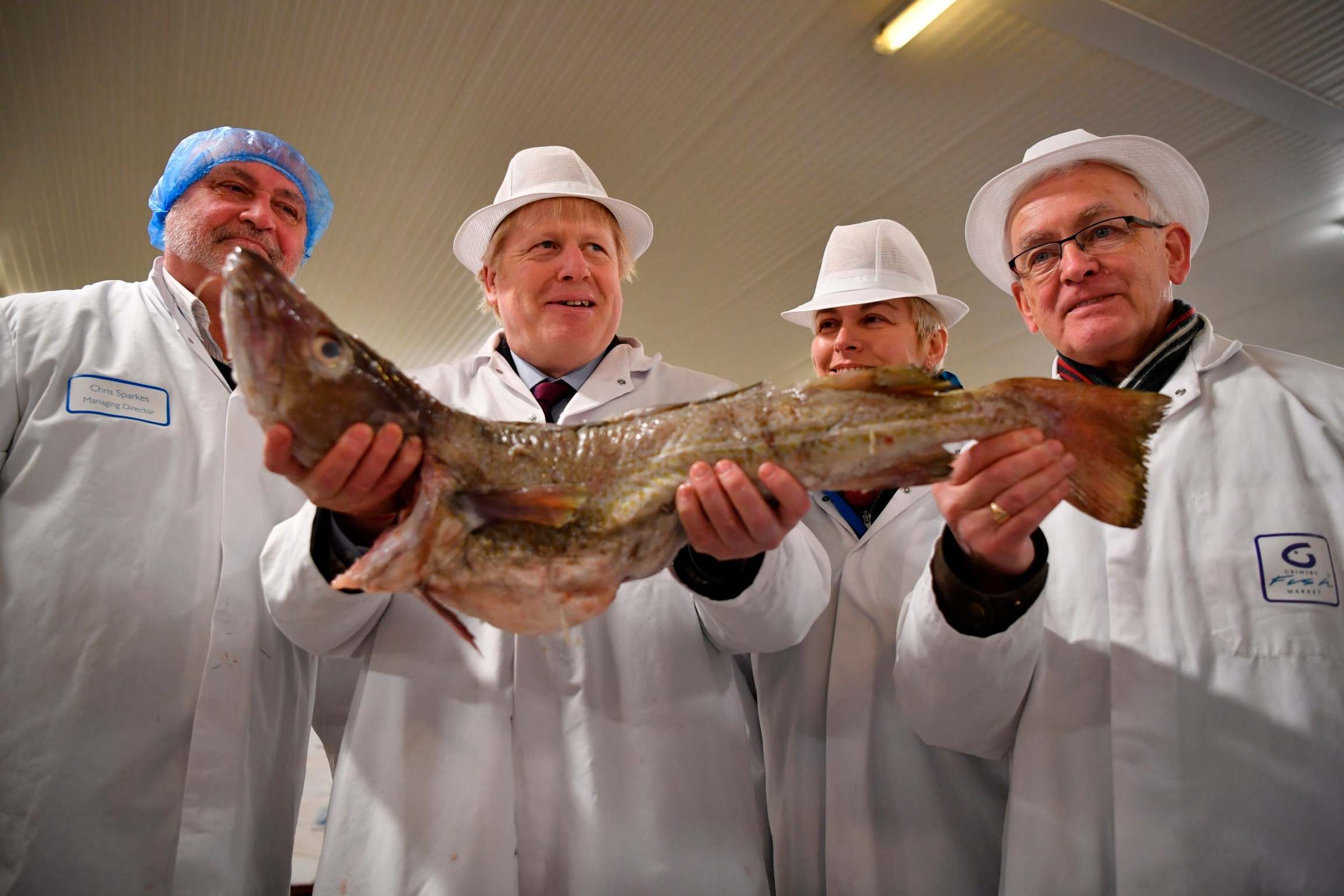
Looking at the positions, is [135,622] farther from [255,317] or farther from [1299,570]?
[1299,570]

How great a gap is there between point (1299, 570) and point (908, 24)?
227 inches

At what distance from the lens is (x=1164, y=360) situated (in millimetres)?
2301

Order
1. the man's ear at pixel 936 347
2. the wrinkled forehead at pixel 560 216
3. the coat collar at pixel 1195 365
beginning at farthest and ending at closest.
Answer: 1. the man's ear at pixel 936 347
2. the wrinkled forehead at pixel 560 216
3. the coat collar at pixel 1195 365

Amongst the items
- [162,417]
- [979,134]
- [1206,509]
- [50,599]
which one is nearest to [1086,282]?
[1206,509]

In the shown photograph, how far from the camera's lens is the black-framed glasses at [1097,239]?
2381 millimetres

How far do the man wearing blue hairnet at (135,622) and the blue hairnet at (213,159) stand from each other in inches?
20.2

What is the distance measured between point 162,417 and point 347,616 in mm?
1166

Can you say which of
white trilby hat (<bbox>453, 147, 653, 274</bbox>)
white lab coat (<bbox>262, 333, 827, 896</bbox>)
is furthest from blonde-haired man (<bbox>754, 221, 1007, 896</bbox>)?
white trilby hat (<bbox>453, 147, 653, 274</bbox>)

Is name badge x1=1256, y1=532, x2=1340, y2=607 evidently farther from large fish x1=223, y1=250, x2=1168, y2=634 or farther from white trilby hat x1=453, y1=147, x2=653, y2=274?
white trilby hat x1=453, y1=147, x2=653, y2=274

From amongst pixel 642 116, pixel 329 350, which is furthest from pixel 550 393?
pixel 642 116

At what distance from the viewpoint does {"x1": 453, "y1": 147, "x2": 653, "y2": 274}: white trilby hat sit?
2.68 m

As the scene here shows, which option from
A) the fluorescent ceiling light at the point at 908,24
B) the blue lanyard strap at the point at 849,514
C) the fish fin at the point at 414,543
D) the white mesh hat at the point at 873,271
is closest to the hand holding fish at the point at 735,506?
the fish fin at the point at 414,543

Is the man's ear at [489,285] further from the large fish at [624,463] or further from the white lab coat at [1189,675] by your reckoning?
the white lab coat at [1189,675]

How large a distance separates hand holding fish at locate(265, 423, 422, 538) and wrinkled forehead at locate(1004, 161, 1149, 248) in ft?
6.87
